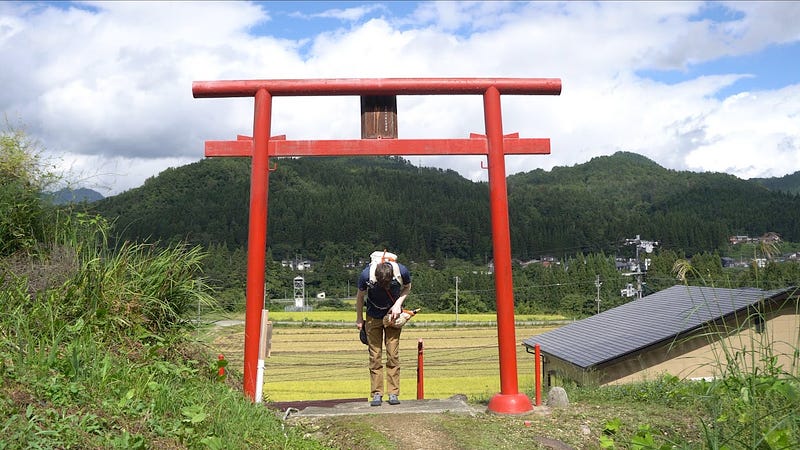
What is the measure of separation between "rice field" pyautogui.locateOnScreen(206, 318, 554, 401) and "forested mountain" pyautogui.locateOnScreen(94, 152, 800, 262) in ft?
31.9

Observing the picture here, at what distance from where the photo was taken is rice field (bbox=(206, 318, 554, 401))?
29.8 metres

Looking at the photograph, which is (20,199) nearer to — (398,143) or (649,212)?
(398,143)

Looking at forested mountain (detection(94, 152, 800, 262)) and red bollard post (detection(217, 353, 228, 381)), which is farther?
forested mountain (detection(94, 152, 800, 262))

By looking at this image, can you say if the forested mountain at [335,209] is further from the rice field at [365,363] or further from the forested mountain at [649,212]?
the rice field at [365,363]

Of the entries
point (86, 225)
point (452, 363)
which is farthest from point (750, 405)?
point (452, 363)

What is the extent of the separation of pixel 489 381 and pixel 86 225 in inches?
1111

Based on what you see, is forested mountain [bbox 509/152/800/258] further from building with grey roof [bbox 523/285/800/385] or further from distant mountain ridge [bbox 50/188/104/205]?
distant mountain ridge [bbox 50/188/104/205]

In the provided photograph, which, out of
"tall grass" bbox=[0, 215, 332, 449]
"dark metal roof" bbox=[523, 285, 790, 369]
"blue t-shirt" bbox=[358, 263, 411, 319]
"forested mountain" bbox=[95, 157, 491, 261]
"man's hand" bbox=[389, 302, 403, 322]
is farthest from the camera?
"forested mountain" bbox=[95, 157, 491, 261]

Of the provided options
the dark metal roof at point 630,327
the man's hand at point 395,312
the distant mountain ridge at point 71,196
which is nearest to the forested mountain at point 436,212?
the dark metal roof at point 630,327

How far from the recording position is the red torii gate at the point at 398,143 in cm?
695

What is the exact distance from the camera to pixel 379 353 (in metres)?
6.86

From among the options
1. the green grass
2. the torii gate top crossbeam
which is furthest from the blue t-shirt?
the green grass

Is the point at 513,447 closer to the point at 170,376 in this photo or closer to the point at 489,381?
the point at 170,376

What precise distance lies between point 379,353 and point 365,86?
2.83 metres
